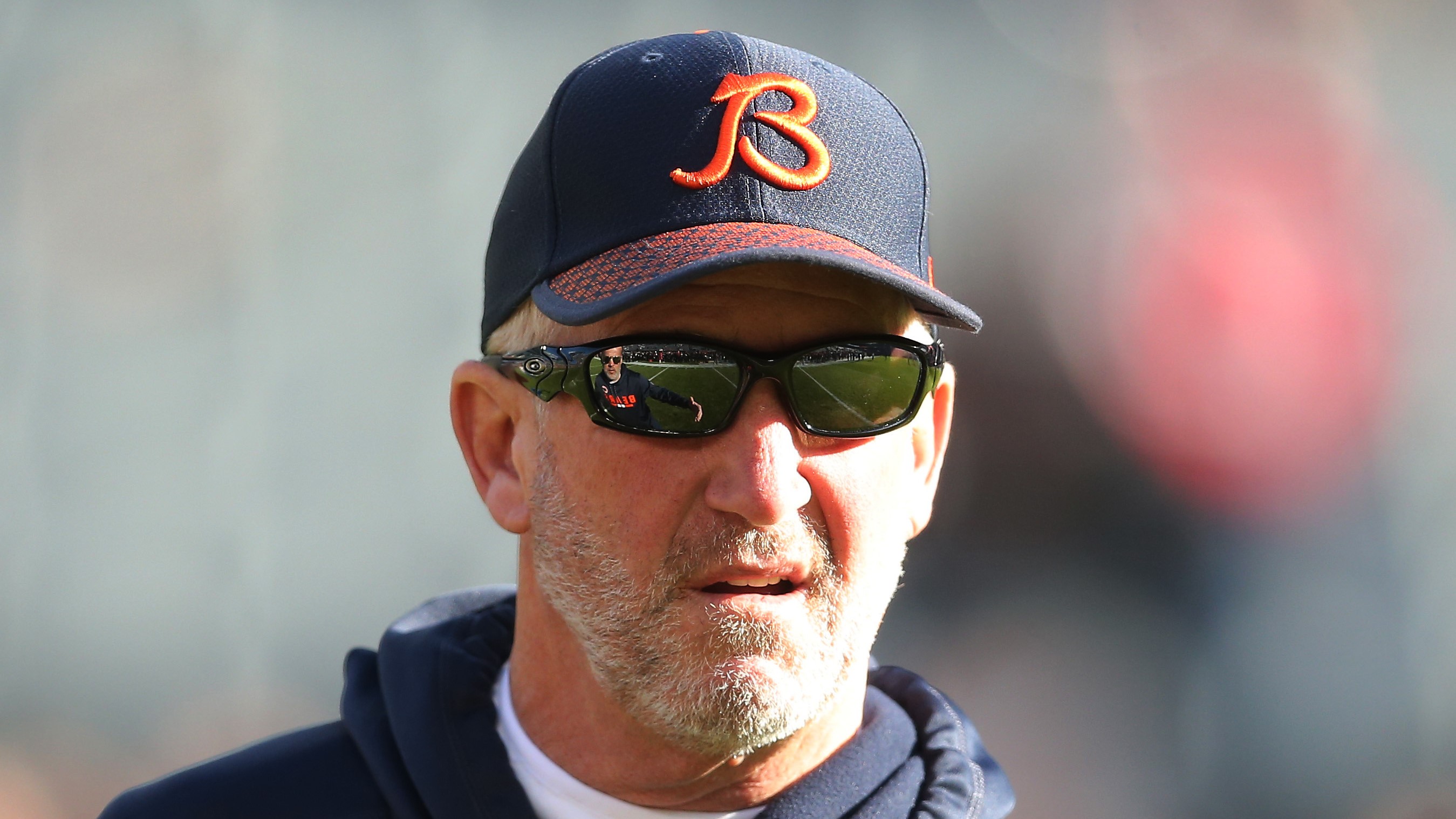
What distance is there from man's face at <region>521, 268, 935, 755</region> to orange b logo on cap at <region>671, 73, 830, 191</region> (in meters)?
0.13

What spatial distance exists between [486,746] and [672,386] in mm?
→ 616

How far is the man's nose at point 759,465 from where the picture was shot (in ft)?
5.06

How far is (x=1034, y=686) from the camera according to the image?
3762 millimetres

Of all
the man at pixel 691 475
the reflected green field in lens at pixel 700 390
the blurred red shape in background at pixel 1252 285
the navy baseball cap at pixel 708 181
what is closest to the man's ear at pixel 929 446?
the man at pixel 691 475

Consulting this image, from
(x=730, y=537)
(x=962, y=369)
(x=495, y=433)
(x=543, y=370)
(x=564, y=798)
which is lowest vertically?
(x=564, y=798)

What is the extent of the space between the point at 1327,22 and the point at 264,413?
3588mm

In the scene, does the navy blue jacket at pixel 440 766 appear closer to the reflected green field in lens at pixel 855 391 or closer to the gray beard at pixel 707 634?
the gray beard at pixel 707 634

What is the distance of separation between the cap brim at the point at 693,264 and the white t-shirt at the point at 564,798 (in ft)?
2.16

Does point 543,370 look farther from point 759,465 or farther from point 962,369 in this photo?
point 962,369

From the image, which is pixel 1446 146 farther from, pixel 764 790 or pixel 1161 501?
pixel 764 790

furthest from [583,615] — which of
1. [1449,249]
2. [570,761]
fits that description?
[1449,249]

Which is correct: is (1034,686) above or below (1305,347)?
below

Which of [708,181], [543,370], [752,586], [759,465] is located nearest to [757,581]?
[752,586]

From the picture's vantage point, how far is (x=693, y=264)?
1.50m
